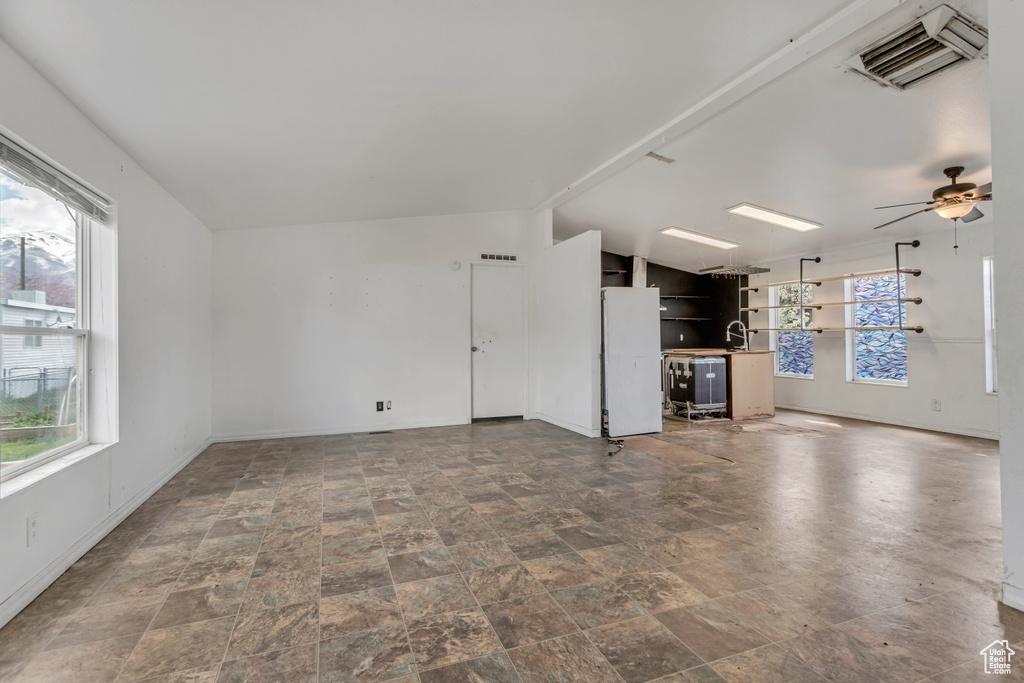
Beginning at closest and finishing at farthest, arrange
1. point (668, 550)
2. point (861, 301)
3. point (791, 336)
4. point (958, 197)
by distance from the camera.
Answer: point (668, 550) < point (958, 197) < point (861, 301) < point (791, 336)

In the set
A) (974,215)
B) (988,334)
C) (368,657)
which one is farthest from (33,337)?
(988,334)

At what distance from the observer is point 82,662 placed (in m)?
1.60

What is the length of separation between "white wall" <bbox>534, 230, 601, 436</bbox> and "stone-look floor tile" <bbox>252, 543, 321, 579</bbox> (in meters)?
3.47

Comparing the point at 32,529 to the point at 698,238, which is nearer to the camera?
the point at 32,529

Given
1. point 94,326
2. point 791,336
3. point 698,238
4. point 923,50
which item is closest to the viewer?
point 923,50

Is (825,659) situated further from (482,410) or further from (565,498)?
(482,410)

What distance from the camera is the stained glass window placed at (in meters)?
6.04

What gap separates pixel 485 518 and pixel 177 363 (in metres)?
3.16

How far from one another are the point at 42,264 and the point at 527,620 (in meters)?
2.96

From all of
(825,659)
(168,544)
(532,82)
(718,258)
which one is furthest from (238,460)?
(718,258)

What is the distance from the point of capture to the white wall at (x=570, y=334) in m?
5.26

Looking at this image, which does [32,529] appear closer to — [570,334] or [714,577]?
[714,577]

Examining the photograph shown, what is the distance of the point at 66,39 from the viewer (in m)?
1.92

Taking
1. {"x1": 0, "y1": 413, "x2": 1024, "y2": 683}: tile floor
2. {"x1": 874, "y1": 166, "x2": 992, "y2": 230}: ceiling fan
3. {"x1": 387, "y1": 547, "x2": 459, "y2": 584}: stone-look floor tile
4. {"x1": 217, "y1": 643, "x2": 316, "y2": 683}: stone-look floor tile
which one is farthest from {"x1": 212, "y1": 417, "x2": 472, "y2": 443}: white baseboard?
{"x1": 874, "y1": 166, "x2": 992, "y2": 230}: ceiling fan
